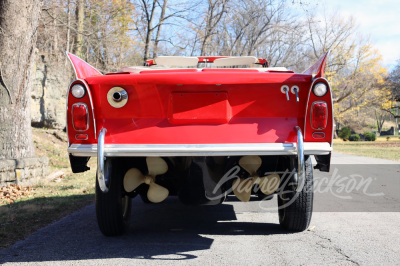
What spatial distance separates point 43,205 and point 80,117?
113 inches

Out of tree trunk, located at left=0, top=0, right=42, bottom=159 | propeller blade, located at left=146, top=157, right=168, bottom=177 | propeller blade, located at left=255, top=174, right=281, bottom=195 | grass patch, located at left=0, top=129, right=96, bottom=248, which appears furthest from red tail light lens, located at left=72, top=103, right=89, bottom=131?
tree trunk, located at left=0, top=0, right=42, bottom=159

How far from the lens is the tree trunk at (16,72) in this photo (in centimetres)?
728

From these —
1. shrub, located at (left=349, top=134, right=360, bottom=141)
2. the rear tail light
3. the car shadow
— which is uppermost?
the rear tail light

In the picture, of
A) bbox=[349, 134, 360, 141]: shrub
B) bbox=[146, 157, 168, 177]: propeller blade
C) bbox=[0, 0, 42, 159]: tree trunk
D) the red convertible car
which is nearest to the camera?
the red convertible car

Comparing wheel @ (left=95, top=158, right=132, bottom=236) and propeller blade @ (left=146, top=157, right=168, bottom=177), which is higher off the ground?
propeller blade @ (left=146, top=157, right=168, bottom=177)

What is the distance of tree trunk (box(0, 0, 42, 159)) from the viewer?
23.9 ft

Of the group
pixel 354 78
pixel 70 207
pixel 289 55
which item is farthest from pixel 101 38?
pixel 354 78

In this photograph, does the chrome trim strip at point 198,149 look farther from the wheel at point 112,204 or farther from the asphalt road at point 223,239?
the asphalt road at point 223,239

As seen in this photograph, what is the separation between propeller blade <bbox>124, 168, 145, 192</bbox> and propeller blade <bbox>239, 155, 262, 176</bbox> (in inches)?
37.9

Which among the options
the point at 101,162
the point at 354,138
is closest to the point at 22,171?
the point at 101,162

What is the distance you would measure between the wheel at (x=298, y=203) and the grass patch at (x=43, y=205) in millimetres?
2671

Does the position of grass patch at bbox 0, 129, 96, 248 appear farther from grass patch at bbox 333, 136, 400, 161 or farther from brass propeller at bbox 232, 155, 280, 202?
grass patch at bbox 333, 136, 400, 161

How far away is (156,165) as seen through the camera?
3.65 m

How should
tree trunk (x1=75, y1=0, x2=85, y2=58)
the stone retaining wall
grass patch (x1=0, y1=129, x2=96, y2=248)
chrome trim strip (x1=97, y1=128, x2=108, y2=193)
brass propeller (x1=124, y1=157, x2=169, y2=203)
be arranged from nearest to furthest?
chrome trim strip (x1=97, y1=128, x2=108, y2=193)
brass propeller (x1=124, y1=157, x2=169, y2=203)
grass patch (x1=0, y1=129, x2=96, y2=248)
the stone retaining wall
tree trunk (x1=75, y1=0, x2=85, y2=58)
